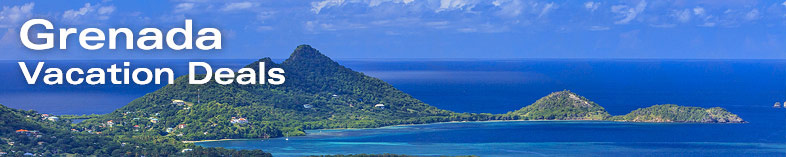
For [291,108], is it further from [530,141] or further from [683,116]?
[683,116]

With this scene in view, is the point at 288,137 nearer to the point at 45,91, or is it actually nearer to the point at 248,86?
the point at 248,86

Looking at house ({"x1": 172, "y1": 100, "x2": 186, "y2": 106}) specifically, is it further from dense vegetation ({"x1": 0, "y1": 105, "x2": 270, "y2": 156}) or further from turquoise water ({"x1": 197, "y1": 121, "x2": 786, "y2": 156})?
dense vegetation ({"x1": 0, "y1": 105, "x2": 270, "y2": 156})

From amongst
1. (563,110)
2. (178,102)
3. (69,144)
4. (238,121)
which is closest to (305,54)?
(178,102)

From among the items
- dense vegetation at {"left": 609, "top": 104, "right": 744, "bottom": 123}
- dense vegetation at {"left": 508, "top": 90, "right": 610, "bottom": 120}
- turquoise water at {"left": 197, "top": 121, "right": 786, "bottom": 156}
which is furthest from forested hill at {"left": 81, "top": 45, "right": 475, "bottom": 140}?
dense vegetation at {"left": 609, "top": 104, "right": 744, "bottom": 123}

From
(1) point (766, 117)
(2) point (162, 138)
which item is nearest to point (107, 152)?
(2) point (162, 138)

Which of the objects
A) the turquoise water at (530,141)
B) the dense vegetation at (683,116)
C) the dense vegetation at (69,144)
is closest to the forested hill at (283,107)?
the turquoise water at (530,141)

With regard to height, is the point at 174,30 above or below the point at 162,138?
above
